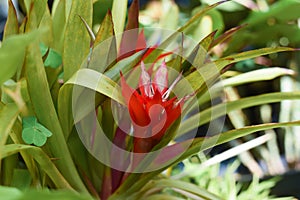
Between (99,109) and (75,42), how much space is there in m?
0.09

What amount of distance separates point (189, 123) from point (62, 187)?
187 millimetres

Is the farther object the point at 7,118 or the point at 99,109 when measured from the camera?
the point at 99,109

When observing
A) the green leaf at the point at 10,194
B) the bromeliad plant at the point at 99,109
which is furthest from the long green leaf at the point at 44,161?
the green leaf at the point at 10,194

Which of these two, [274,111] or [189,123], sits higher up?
[274,111]

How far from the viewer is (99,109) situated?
545 millimetres

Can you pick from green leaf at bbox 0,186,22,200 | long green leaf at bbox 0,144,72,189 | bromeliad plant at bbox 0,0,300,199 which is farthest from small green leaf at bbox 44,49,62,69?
green leaf at bbox 0,186,22,200

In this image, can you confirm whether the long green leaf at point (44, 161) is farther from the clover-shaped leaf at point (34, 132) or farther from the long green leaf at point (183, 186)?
the long green leaf at point (183, 186)

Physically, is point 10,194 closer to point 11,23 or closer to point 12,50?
point 12,50

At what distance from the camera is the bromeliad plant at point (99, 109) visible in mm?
459

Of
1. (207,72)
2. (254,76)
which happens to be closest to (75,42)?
(207,72)

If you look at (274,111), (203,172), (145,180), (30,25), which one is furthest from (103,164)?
(274,111)

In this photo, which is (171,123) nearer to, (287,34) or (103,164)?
(103,164)

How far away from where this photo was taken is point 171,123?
1.64ft

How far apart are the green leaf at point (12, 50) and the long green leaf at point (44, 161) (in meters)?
0.10
